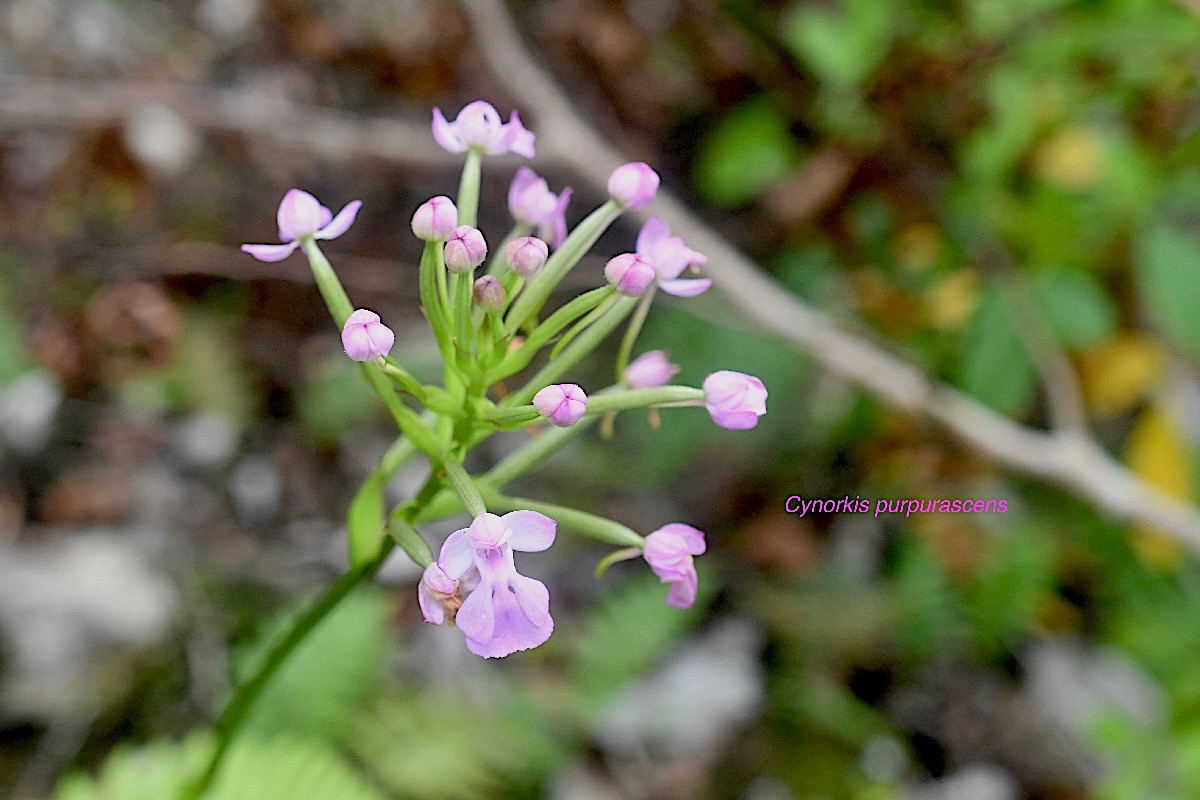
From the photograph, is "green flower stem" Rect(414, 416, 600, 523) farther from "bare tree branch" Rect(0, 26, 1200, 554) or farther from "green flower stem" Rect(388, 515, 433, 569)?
"bare tree branch" Rect(0, 26, 1200, 554)

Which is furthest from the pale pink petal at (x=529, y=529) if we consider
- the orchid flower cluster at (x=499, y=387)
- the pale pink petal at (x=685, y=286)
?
the pale pink petal at (x=685, y=286)

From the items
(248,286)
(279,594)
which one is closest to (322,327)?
(248,286)

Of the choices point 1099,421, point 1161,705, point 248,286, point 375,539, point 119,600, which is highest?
point 375,539

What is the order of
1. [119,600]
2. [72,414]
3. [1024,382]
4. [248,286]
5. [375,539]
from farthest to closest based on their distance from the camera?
1. [248,286]
2. [72,414]
3. [1024,382]
4. [119,600]
5. [375,539]

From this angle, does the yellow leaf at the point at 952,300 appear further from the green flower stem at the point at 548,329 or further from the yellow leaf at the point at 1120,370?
the green flower stem at the point at 548,329

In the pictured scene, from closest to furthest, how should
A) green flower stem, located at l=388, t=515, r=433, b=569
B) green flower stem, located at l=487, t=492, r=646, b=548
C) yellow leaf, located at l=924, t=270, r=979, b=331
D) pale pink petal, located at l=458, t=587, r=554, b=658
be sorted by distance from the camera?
pale pink petal, located at l=458, t=587, r=554, b=658
green flower stem, located at l=388, t=515, r=433, b=569
green flower stem, located at l=487, t=492, r=646, b=548
yellow leaf, located at l=924, t=270, r=979, b=331

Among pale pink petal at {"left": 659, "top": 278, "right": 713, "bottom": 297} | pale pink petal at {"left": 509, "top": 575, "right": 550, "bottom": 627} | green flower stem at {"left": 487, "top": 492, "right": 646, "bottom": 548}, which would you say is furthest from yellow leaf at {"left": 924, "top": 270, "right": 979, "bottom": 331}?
pale pink petal at {"left": 509, "top": 575, "right": 550, "bottom": 627}

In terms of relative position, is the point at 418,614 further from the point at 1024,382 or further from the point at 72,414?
the point at 1024,382
